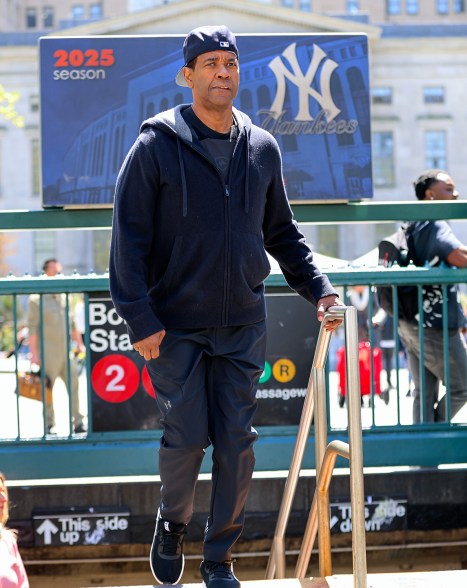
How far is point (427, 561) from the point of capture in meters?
6.34

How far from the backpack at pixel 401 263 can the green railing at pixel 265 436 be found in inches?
8.4

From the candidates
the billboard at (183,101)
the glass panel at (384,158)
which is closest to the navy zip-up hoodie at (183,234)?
the billboard at (183,101)

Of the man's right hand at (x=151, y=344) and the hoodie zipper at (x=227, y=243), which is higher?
the hoodie zipper at (x=227, y=243)

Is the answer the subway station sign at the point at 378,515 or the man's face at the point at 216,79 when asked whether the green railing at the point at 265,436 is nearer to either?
the subway station sign at the point at 378,515

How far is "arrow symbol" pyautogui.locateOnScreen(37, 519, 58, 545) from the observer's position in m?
6.05

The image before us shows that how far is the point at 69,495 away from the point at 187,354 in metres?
2.38

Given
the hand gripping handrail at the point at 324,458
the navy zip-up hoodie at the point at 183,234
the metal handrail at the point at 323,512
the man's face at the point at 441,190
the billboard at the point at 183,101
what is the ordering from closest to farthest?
the hand gripping handrail at the point at 324,458 < the navy zip-up hoodie at the point at 183,234 < the metal handrail at the point at 323,512 < the billboard at the point at 183,101 < the man's face at the point at 441,190

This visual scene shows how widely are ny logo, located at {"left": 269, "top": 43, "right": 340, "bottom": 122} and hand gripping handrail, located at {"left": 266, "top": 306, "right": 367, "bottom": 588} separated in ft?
8.22

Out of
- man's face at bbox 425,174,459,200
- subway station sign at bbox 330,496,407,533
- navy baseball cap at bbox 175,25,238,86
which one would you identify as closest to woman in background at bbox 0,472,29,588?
navy baseball cap at bbox 175,25,238,86

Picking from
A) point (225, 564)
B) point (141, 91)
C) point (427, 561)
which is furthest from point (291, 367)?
point (225, 564)

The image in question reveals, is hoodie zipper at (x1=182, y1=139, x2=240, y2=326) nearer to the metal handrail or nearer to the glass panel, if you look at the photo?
the metal handrail

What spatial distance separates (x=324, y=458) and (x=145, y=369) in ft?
6.69

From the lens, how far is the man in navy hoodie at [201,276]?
4.03 metres

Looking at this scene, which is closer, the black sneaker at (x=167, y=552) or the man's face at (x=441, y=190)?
the black sneaker at (x=167, y=552)
